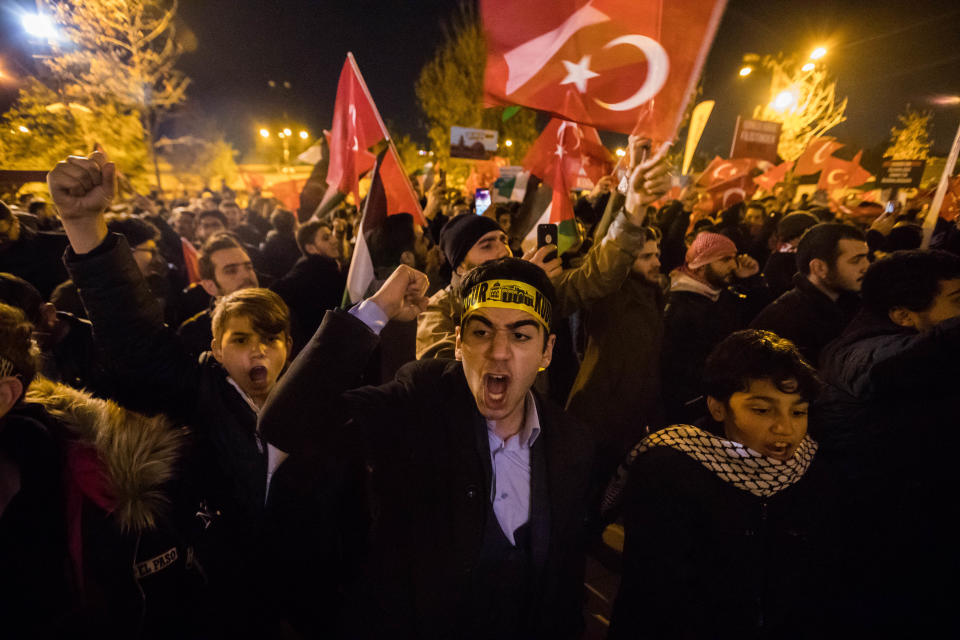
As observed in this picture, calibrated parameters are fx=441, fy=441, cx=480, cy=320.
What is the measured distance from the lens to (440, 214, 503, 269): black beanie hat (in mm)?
3100

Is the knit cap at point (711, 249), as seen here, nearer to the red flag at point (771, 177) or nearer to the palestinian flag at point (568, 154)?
the palestinian flag at point (568, 154)

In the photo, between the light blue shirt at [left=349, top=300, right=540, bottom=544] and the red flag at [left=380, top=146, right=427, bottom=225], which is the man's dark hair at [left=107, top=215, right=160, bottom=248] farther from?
the light blue shirt at [left=349, top=300, right=540, bottom=544]

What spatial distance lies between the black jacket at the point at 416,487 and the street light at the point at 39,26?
2136cm

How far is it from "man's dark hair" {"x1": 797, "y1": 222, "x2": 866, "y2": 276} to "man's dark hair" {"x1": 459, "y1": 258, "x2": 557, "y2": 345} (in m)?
2.86

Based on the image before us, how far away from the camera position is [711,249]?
155 inches

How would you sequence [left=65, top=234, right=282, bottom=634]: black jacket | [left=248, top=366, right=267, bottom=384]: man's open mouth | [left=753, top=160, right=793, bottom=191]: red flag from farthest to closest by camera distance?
[left=753, top=160, right=793, bottom=191]: red flag
[left=248, top=366, right=267, bottom=384]: man's open mouth
[left=65, top=234, right=282, bottom=634]: black jacket

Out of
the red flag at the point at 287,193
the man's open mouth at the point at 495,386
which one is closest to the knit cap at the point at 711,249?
the man's open mouth at the point at 495,386

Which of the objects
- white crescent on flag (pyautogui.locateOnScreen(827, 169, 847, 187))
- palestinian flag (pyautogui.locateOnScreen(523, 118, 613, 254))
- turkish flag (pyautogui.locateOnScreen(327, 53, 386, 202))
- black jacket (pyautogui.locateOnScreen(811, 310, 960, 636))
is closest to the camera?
black jacket (pyautogui.locateOnScreen(811, 310, 960, 636))

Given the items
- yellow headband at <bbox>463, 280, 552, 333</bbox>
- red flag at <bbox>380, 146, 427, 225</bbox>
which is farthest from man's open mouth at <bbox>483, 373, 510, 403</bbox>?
red flag at <bbox>380, 146, 427, 225</bbox>

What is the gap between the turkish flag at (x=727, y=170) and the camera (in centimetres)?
911

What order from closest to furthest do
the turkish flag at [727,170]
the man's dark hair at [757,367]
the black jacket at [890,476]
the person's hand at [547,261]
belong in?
the man's dark hair at [757,367] < the black jacket at [890,476] < the person's hand at [547,261] < the turkish flag at [727,170]

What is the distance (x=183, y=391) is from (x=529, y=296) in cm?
168

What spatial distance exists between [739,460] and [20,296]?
379cm

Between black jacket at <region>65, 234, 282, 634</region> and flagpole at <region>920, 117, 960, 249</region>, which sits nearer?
black jacket at <region>65, 234, 282, 634</region>
